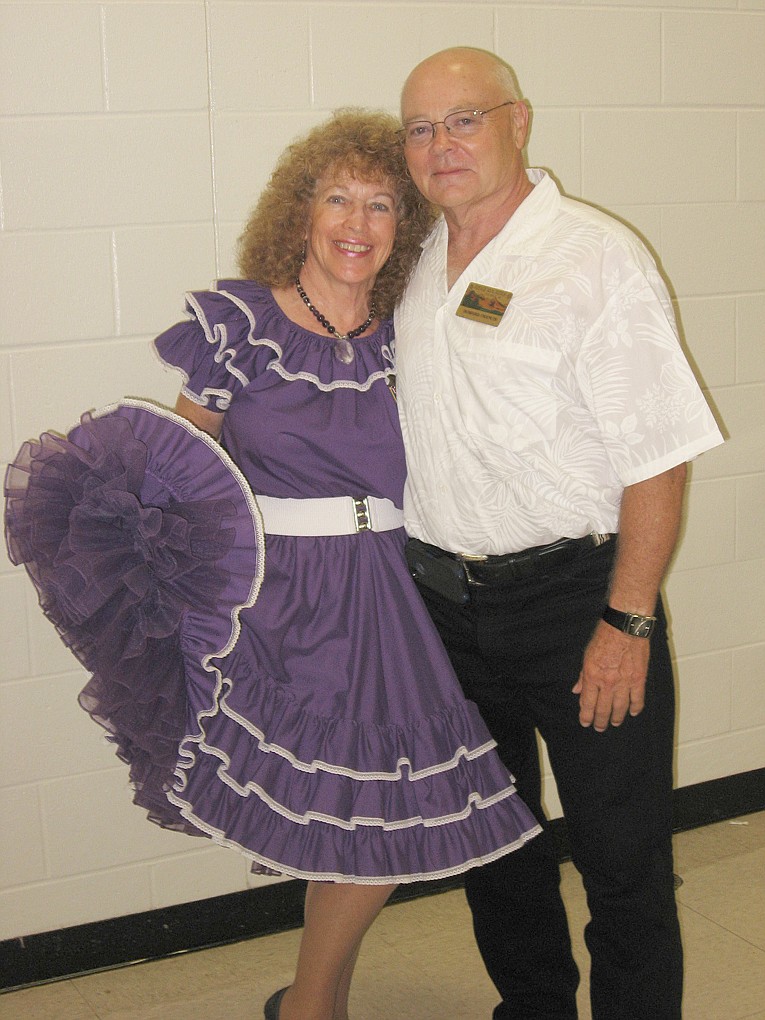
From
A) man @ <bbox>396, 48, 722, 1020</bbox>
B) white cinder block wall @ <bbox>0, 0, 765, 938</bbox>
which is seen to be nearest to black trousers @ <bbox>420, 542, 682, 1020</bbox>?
man @ <bbox>396, 48, 722, 1020</bbox>

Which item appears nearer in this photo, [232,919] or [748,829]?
[232,919]

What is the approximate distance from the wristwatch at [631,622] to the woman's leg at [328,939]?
0.58 metres

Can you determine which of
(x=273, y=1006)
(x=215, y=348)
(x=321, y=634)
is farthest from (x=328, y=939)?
(x=215, y=348)

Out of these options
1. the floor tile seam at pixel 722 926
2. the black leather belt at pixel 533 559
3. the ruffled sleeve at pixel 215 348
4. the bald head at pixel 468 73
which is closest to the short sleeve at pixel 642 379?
the black leather belt at pixel 533 559

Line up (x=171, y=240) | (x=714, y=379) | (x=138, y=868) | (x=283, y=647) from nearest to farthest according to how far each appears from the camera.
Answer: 1. (x=283, y=647)
2. (x=171, y=240)
3. (x=138, y=868)
4. (x=714, y=379)

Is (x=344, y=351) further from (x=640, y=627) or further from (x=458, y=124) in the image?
(x=640, y=627)

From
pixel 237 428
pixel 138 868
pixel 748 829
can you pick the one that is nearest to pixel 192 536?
pixel 237 428

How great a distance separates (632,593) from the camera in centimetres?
180

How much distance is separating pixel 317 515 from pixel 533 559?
1.24 feet

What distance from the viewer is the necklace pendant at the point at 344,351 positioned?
6.47 ft

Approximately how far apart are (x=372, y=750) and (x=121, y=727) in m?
0.42

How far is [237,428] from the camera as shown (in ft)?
6.36

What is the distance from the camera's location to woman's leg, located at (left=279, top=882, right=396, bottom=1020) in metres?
1.90

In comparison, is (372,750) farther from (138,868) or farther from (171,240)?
(171,240)
